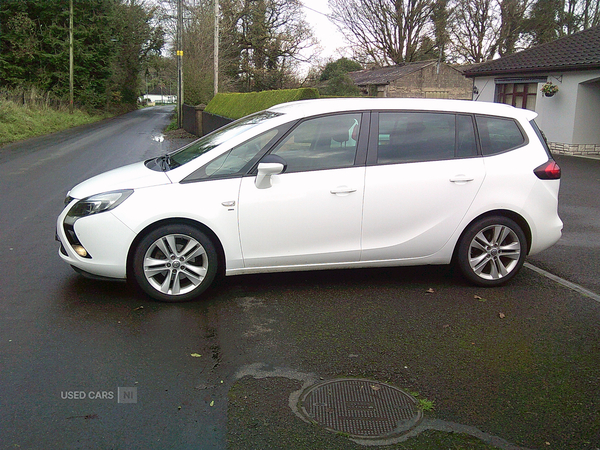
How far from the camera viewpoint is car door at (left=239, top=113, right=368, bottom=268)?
16.6ft

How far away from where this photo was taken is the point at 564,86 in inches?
806

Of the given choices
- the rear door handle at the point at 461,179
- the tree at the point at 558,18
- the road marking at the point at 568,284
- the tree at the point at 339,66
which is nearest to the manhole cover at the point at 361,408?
the rear door handle at the point at 461,179

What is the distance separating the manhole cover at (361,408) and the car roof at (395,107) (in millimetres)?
2679

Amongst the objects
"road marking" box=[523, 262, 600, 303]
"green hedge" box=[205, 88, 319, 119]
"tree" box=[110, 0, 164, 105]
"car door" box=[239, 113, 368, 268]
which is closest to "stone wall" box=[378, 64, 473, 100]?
"green hedge" box=[205, 88, 319, 119]

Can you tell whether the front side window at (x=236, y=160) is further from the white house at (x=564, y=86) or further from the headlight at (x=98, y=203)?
the white house at (x=564, y=86)

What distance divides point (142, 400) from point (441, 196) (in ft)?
10.7

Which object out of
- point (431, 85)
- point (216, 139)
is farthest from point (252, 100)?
point (431, 85)

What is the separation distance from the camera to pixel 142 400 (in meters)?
3.44

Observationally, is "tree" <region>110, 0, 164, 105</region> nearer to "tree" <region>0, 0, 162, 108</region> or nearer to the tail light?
→ "tree" <region>0, 0, 162, 108</region>

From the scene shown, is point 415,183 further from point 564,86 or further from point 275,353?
point 564,86

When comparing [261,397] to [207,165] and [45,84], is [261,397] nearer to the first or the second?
[207,165]

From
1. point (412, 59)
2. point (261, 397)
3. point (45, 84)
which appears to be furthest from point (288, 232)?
point (412, 59)

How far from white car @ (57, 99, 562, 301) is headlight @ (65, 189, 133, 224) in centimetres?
1

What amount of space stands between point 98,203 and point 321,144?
6.68ft
